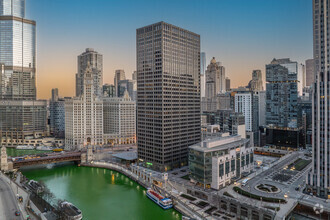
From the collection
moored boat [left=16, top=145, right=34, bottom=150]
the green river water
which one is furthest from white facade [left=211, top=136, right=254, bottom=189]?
moored boat [left=16, top=145, right=34, bottom=150]

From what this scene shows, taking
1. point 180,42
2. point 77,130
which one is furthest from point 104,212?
point 77,130

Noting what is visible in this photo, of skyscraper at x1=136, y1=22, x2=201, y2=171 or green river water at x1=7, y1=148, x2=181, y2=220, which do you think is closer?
green river water at x1=7, y1=148, x2=181, y2=220

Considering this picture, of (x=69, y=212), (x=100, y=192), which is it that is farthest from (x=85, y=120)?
(x=69, y=212)

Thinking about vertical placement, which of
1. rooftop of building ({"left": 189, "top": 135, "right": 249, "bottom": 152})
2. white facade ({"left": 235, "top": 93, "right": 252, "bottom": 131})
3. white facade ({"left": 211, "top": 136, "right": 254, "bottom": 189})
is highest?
white facade ({"left": 235, "top": 93, "right": 252, "bottom": 131})

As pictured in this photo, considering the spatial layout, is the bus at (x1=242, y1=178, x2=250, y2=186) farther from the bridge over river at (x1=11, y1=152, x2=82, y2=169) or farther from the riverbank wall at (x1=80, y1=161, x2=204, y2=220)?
the bridge over river at (x1=11, y1=152, x2=82, y2=169)

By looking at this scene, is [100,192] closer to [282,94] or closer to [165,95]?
[165,95]

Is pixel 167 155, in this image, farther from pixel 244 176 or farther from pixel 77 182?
pixel 77 182
